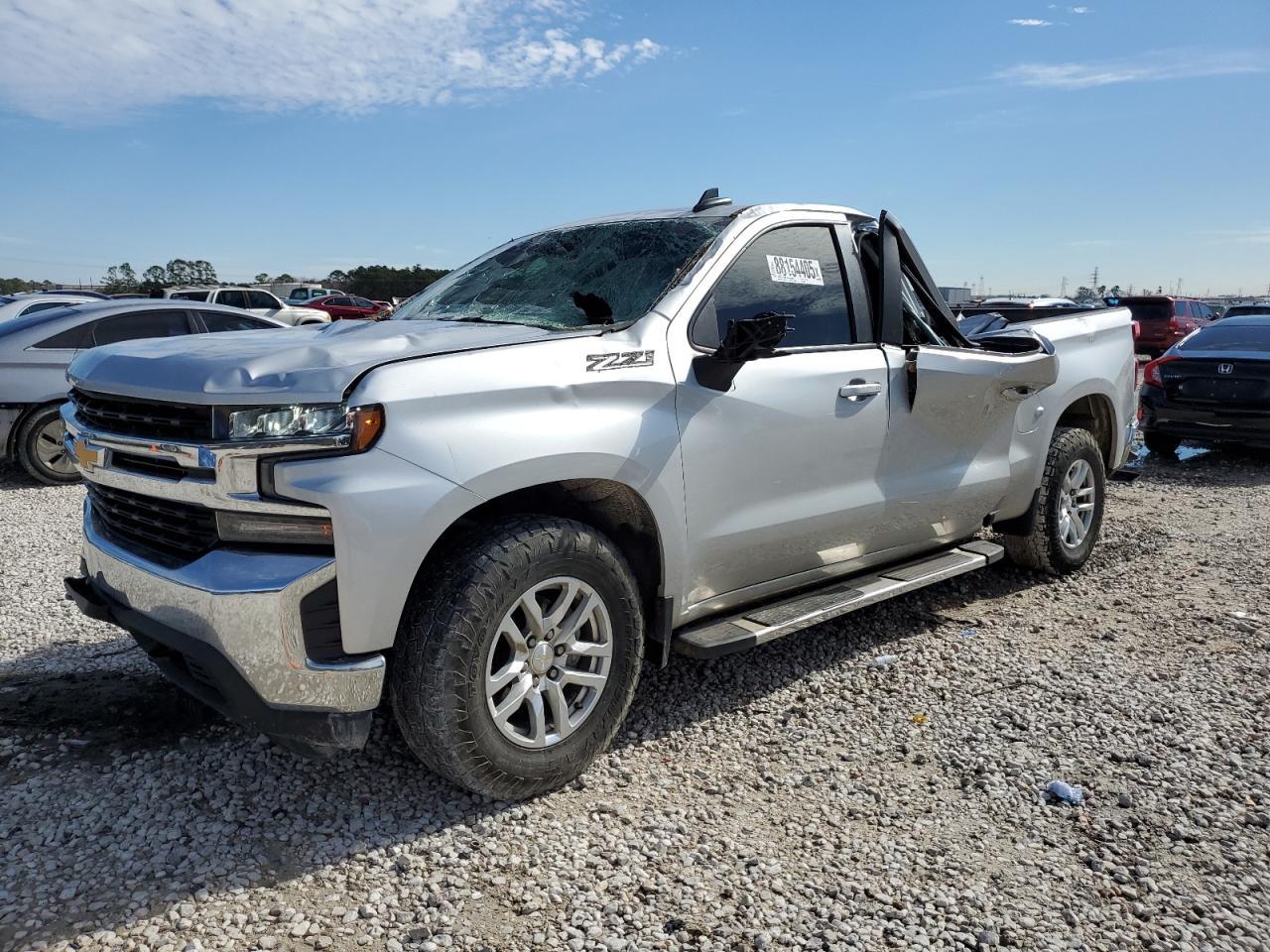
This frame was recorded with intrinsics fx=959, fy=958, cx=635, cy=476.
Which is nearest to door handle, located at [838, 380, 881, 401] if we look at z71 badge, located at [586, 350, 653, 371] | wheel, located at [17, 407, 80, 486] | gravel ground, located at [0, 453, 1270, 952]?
z71 badge, located at [586, 350, 653, 371]

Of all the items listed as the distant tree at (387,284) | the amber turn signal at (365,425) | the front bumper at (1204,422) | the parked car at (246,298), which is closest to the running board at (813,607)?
the amber turn signal at (365,425)

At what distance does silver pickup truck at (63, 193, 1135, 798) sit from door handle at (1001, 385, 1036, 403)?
242 millimetres

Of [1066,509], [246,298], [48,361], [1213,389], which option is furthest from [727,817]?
[246,298]

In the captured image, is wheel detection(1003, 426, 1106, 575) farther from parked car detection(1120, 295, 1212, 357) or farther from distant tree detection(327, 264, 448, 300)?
distant tree detection(327, 264, 448, 300)

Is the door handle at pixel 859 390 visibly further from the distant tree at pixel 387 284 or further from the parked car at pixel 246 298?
the distant tree at pixel 387 284

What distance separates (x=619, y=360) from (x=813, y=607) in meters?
1.31

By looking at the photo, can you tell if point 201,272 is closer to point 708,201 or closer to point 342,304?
point 342,304

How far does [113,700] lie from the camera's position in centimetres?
385

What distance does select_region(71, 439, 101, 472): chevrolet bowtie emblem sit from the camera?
3.16 m

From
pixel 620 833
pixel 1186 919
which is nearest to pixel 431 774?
pixel 620 833

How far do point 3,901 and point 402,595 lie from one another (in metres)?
1.34

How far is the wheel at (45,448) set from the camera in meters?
8.54

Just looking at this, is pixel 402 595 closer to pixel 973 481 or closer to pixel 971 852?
pixel 971 852

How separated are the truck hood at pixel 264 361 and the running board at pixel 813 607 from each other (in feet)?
3.87
